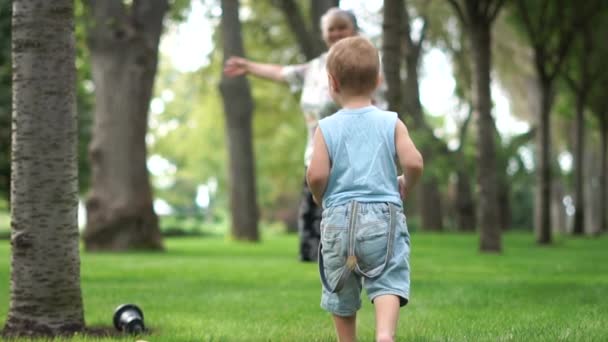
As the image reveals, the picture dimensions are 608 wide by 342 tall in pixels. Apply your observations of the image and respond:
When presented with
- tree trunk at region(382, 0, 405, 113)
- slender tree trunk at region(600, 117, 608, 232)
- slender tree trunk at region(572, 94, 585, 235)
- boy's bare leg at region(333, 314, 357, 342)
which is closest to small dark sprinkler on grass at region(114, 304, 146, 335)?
boy's bare leg at region(333, 314, 357, 342)

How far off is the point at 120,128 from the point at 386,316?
12352 mm

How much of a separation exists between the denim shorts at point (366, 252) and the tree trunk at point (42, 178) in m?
1.77

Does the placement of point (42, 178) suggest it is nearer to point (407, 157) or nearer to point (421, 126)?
point (407, 157)

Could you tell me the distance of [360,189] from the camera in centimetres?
425

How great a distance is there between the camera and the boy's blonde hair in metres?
4.20

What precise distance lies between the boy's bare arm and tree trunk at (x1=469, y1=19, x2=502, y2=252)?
1126cm

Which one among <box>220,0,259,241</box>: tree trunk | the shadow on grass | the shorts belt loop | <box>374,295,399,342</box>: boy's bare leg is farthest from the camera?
<box>220,0,259,241</box>: tree trunk

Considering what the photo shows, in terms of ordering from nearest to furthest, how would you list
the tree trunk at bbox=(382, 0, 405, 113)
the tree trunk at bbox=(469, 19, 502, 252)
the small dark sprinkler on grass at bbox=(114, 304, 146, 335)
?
the small dark sprinkler on grass at bbox=(114, 304, 146, 335)
the tree trunk at bbox=(382, 0, 405, 113)
the tree trunk at bbox=(469, 19, 502, 252)

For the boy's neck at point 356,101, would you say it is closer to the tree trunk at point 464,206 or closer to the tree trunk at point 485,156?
the tree trunk at point 485,156

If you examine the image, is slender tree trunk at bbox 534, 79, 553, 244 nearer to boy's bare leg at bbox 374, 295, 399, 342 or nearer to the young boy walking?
the young boy walking

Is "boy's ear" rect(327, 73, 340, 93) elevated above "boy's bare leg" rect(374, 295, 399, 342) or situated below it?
above

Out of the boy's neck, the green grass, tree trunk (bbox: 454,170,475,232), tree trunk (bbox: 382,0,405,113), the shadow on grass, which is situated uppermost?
tree trunk (bbox: 382,0,405,113)

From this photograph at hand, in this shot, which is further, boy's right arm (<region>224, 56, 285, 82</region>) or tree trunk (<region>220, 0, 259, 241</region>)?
tree trunk (<region>220, 0, 259, 241</region>)

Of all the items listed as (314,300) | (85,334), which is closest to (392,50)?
(314,300)
